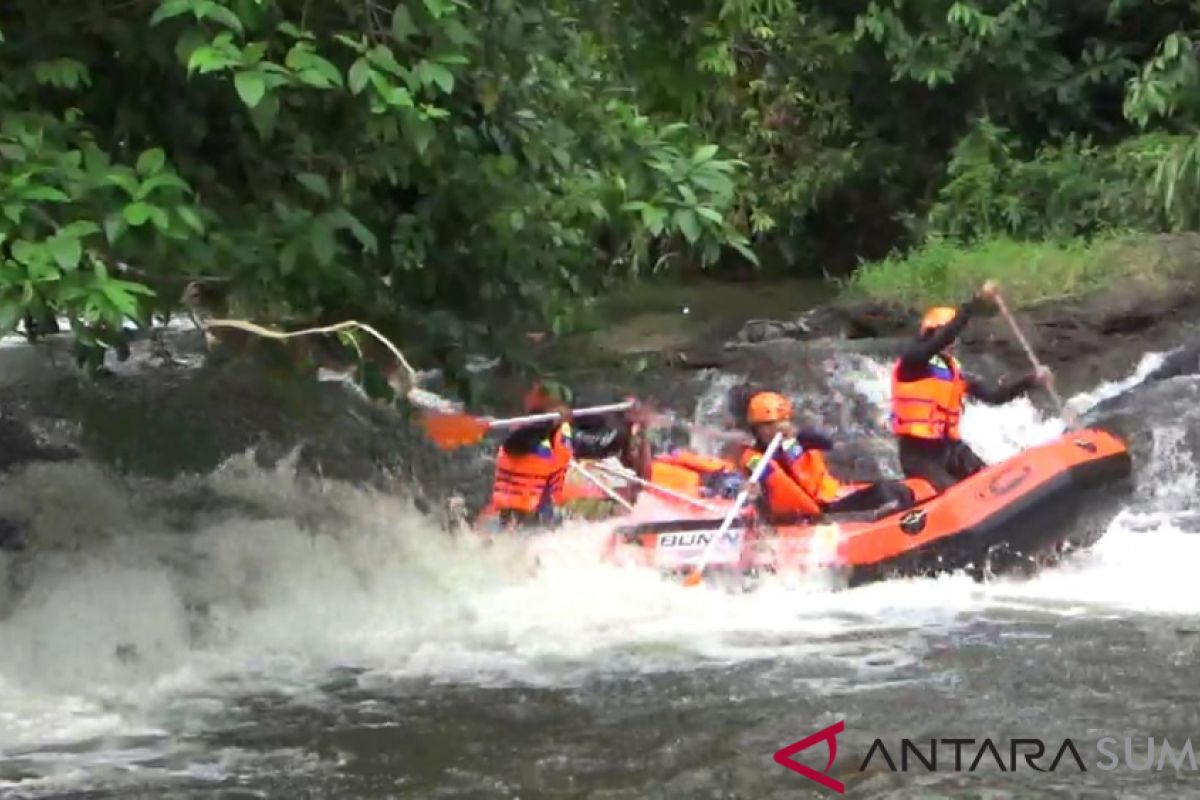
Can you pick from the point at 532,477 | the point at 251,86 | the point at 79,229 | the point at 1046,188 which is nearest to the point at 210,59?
the point at 251,86

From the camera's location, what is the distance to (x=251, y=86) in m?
4.46

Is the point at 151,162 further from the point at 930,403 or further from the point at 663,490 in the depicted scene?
the point at 930,403

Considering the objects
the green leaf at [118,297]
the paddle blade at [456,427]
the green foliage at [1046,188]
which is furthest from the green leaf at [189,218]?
the green foliage at [1046,188]

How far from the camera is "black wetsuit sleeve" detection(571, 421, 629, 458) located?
394 inches

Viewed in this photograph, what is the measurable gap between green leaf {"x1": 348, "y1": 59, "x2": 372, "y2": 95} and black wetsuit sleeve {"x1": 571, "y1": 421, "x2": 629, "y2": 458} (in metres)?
5.22

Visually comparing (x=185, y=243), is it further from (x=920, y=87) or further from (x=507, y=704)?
(x=920, y=87)

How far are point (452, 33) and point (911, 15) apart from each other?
11590 mm

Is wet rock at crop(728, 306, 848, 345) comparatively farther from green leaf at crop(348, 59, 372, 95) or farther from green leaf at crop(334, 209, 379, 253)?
green leaf at crop(348, 59, 372, 95)

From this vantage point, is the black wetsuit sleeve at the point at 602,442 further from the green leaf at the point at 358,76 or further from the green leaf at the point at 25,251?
the green leaf at the point at 25,251

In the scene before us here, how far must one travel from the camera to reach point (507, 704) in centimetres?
637

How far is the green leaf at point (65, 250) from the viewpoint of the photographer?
177 inches

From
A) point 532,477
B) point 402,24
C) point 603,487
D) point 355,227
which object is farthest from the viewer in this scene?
point 603,487

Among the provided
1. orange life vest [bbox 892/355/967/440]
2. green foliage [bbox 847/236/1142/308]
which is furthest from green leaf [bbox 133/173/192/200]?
green foliage [bbox 847/236/1142/308]

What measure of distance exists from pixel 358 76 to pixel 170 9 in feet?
1.84
